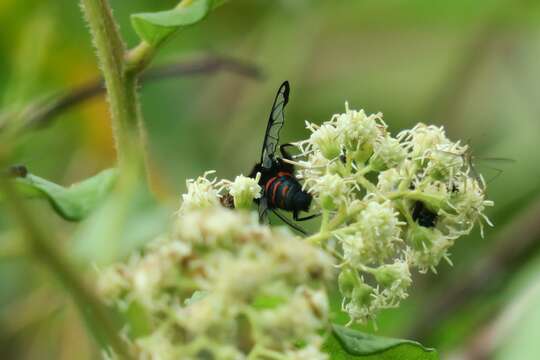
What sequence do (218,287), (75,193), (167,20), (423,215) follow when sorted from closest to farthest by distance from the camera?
(218,287)
(75,193)
(167,20)
(423,215)

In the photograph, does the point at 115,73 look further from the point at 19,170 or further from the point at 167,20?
the point at 19,170

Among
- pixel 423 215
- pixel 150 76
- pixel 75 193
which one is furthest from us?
pixel 150 76

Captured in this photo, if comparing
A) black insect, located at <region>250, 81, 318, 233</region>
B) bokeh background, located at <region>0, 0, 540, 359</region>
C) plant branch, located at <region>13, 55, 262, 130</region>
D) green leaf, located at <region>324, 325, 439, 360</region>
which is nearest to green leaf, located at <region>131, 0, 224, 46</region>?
black insect, located at <region>250, 81, 318, 233</region>

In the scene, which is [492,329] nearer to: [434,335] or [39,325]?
[434,335]

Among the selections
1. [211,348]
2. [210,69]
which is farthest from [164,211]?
[210,69]

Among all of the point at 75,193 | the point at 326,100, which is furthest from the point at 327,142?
the point at 326,100

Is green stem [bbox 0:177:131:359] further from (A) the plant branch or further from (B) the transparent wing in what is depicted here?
(A) the plant branch
